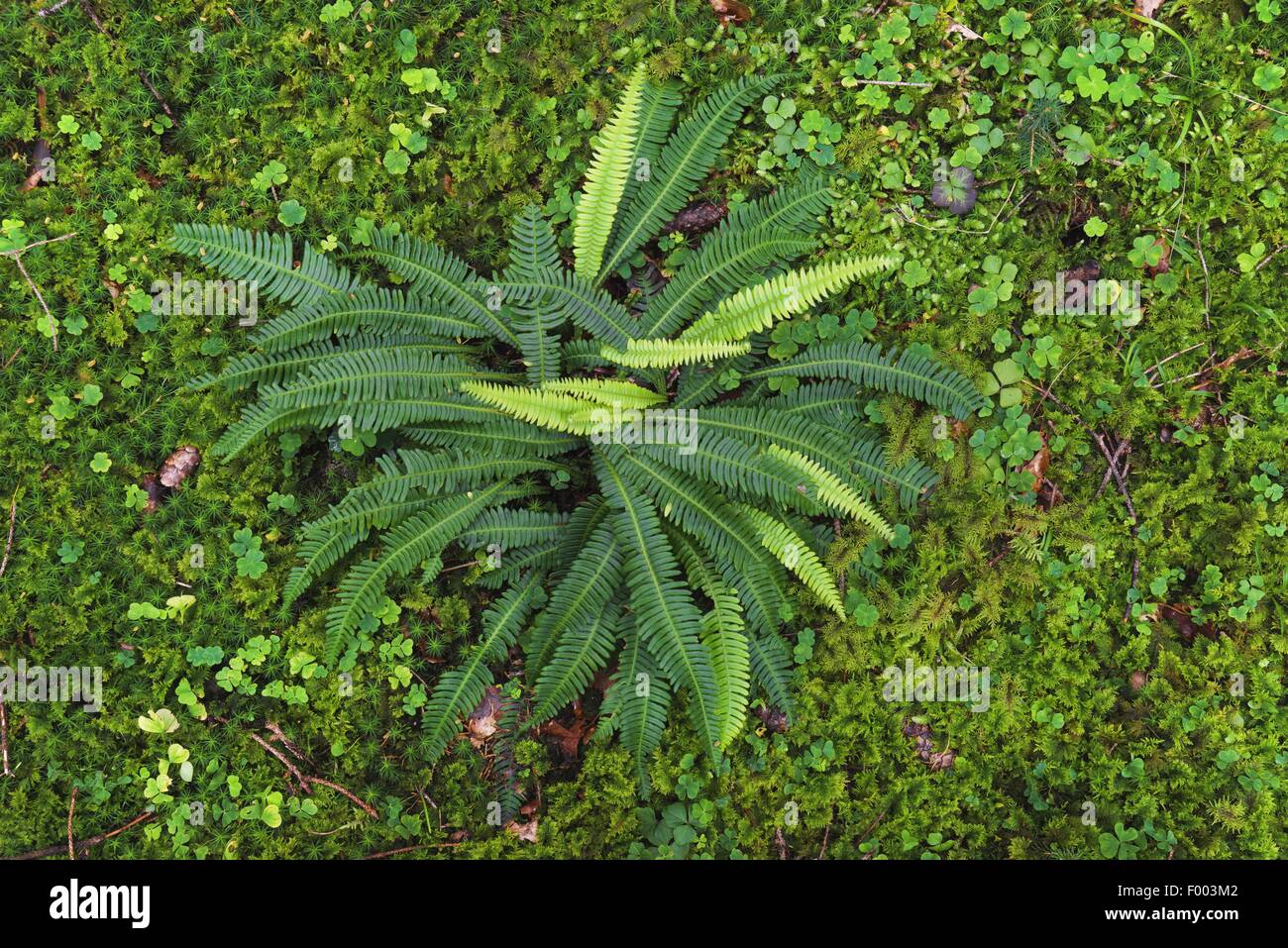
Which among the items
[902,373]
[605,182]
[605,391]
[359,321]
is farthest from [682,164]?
[359,321]

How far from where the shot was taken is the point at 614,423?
181 inches

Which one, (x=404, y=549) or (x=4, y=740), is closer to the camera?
(x=404, y=549)

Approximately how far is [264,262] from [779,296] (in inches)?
104

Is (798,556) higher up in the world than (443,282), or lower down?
lower down

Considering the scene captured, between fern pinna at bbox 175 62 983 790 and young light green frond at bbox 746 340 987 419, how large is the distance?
11 millimetres

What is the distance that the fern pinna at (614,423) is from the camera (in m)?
4.61

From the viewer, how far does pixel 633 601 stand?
15.4 ft

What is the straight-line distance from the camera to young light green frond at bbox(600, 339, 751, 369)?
14.7 feet

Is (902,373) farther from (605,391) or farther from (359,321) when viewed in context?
(359,321)

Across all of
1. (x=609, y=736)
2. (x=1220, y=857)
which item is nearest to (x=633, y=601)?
(x=609, y=736)

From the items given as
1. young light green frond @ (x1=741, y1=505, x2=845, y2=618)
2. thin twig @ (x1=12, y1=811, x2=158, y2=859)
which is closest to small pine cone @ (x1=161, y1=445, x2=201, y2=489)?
thin twig @ (x1=12, y1=811, x2=158, y2=859)

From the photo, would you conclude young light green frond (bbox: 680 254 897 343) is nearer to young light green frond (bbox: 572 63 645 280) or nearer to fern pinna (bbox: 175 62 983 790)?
fern pinna (bbox: 175 62 983 790)

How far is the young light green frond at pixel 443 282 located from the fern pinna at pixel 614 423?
0.04 feet

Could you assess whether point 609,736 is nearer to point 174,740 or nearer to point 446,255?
point 174,740
